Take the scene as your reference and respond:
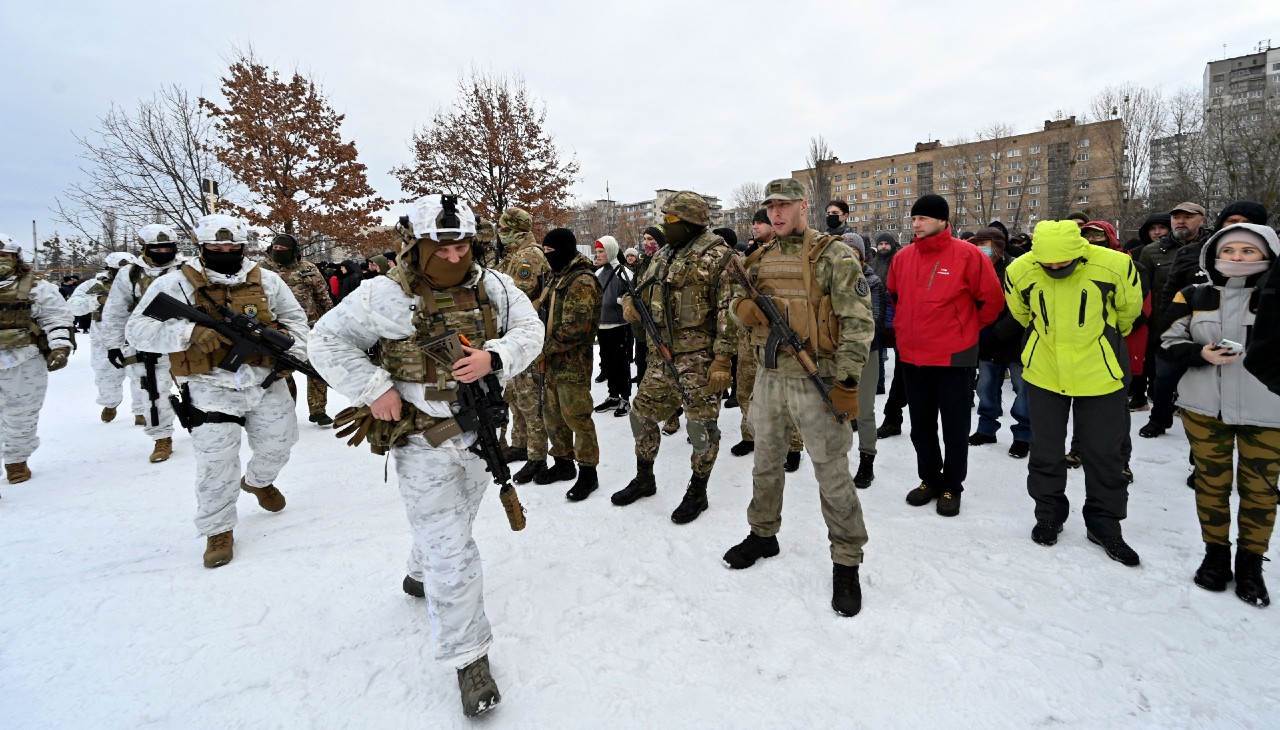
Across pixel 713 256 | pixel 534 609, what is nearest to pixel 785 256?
pixel 713 256

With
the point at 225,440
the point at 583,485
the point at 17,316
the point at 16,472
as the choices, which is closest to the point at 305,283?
the point at 17,316

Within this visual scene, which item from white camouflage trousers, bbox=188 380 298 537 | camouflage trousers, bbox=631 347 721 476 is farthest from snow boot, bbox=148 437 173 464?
camouflage trousers, bbox=631 347 721 476

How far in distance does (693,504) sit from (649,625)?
1.35 metres

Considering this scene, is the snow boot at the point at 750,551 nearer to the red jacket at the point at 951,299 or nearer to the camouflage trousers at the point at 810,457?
→ the camouflage trousers at the point at 810,457

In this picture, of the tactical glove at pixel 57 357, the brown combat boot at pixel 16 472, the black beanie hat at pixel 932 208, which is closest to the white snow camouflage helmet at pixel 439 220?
the black beanie hat at pixel 932 208

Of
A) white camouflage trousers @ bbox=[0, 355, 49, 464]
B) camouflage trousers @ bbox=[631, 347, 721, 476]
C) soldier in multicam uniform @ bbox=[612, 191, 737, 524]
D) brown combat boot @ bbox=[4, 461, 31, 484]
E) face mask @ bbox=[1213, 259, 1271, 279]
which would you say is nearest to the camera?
face mask @ bbox=[1213, 259, 1271, 279]

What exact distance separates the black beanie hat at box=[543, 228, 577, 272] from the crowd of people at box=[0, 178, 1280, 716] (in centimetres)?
2

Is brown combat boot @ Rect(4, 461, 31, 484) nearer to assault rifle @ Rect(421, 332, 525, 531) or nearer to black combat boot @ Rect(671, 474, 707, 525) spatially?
assault rifle @ Rect(421, 332, 525, 531)

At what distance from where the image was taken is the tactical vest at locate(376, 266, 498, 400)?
2418 millimetres

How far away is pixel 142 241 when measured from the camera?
4.85 m

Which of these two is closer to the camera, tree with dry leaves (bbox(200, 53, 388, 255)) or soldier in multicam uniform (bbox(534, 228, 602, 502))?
soldier in multicam uniform (bbox(534, 228, 602, 502))

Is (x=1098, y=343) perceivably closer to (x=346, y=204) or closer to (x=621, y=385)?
(x=621, y=385)

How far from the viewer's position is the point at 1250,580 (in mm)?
2832

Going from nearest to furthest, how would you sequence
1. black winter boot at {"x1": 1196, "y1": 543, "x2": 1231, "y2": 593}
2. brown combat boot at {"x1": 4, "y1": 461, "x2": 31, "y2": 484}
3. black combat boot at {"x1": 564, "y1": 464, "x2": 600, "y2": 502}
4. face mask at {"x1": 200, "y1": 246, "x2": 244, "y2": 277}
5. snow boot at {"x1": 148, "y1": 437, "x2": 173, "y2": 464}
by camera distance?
1. black winter boot at {"x1": 1196, "y1": 543, "x2": 1231, "y2": 593}
2. face mask at {"x1": 200, "y1": 246, "x2": 244, "y2": 277}
3. black combat boot at {"x1": 564, "y1": 464, "x2": 600, "y2": 502}
4. brown combat boot at {"x1": 4, "y1": 461, "x2": 31, "y2": 484}
5. snow boot at {"x1": 148, "y1": 437, "x2": 173, "y2": 464}
